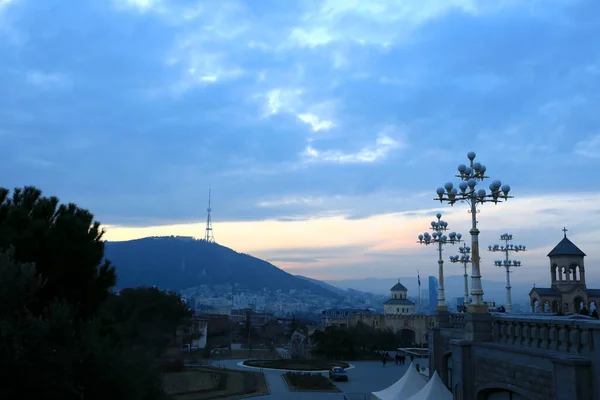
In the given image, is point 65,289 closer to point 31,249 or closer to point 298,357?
point 31,249

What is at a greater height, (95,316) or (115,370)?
(95,316)

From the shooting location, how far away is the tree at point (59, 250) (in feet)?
32.5

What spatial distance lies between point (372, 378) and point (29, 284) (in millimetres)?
30193

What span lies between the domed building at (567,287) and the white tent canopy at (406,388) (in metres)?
17.8

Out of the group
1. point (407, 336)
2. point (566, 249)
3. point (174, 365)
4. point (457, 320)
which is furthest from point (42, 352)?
point (407, 336)

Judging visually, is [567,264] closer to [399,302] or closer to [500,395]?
[500,395]

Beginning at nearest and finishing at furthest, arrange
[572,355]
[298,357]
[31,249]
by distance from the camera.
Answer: [572,355]
[31,249]
[298,357]

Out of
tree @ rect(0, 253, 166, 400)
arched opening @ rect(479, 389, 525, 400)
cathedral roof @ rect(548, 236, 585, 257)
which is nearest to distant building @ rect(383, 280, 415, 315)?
cathedral roof @ rect(548, 236, 585, 257)

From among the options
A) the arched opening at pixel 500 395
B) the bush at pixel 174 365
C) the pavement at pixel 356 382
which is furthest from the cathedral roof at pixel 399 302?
the arched opening at pixel 500 395

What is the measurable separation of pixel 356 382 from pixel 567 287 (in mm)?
15128

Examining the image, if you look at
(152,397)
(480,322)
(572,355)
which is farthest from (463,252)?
(152,397)

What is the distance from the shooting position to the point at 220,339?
77125mm

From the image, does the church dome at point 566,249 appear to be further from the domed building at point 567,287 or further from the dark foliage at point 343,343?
the dark foliage at point 343,343

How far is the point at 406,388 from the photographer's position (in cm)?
1872
